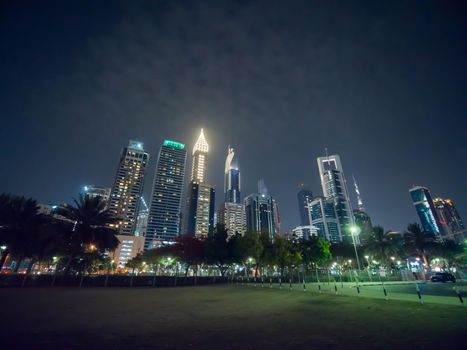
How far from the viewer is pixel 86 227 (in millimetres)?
31109

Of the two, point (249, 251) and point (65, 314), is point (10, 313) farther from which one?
Result: point (249, 251)

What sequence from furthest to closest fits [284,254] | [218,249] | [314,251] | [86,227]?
[314,251] → [218,249] → [284,254] → [86,227]

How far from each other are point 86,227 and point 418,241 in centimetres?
7495

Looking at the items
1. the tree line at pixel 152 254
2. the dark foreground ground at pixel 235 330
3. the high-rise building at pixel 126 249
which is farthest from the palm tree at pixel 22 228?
the high-rise building at pixel 126 249

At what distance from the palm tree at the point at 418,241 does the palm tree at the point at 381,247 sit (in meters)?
5.02

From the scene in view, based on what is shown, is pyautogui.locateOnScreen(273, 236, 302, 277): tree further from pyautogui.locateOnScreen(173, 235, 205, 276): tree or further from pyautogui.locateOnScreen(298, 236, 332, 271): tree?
pyautogui.locateOnScreen(173, 235, 205, 276): tree

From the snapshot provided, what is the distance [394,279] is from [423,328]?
53810mm

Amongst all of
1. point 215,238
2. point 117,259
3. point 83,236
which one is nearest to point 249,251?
point 215,238

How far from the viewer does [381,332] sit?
7484mm

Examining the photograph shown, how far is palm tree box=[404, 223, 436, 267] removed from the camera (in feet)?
195

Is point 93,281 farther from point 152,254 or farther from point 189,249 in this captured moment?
point 152,254

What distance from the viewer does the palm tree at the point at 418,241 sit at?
5934 centimetres

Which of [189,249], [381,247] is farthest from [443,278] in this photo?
[189,249]

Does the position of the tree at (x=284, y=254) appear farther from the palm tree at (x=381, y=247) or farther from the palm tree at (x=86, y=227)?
the palm tree at (x=86, y=227)
